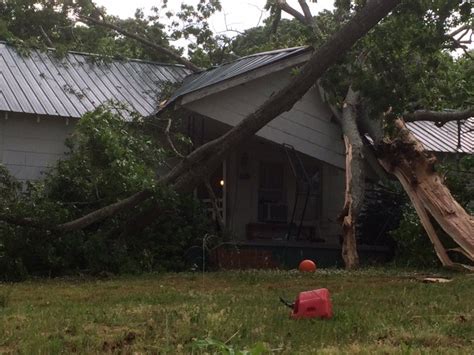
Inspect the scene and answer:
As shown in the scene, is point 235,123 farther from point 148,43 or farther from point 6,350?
point 6,350

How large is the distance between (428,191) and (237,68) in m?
5.12

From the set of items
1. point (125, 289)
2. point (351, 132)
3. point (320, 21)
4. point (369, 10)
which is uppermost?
point (320, 21)

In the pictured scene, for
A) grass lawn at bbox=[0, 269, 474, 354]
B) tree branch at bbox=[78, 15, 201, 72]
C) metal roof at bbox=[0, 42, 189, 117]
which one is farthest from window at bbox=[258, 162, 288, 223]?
grass lawn at bbox=[0, 269, 474, 354]

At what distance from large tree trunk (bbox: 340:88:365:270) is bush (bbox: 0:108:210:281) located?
2695mm

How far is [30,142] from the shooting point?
13094 mm

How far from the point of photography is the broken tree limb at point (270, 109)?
381 inches

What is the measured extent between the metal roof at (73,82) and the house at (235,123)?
3 centimetres

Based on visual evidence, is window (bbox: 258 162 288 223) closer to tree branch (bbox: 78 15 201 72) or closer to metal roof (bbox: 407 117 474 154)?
tree branch (bbox: 78 15 201 72)

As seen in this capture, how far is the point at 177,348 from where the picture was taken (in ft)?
13.1

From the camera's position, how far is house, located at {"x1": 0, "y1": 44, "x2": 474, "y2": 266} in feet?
42.4

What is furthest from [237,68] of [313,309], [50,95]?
[313,309]

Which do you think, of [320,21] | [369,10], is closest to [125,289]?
[369,10]

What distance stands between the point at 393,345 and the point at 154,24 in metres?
17.8

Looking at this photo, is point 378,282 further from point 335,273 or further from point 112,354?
point 112,354
